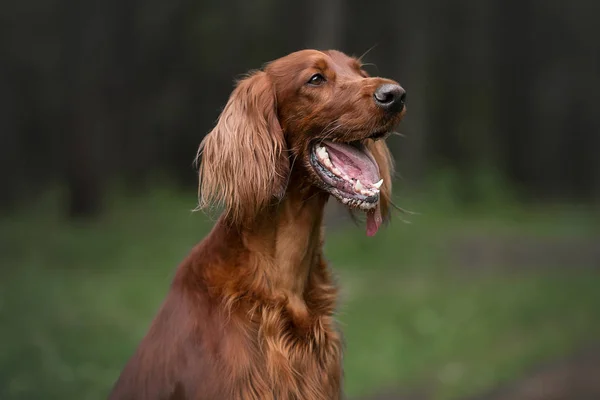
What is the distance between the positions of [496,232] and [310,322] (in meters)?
10.9

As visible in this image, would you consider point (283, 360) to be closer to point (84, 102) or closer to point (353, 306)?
point (353, 306)

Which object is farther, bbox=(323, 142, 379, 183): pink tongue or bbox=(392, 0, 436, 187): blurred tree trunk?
bbox=(392, 0, 436, 187): blurred tree trunk

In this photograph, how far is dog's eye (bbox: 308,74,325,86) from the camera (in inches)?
141

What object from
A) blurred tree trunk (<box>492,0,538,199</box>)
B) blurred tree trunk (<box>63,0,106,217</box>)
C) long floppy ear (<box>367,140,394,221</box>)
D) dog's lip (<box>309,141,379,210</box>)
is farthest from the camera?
blurred tree trunk (<box>492,0,538,199</box>)

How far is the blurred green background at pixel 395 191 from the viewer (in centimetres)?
670

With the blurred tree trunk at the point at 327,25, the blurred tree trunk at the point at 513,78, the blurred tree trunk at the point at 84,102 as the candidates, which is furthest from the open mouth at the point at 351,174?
the blurred tree trunk at the point at 513,78

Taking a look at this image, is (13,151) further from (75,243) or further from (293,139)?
(293,139)

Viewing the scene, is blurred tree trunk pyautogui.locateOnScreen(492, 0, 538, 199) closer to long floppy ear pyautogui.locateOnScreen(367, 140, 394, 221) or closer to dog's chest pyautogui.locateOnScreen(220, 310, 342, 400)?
long floppy ear pyautogui.locateOnScreen(367, 140, 394, 221)

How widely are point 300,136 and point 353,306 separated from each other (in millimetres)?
4697

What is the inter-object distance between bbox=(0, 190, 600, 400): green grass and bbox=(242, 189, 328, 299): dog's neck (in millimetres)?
263

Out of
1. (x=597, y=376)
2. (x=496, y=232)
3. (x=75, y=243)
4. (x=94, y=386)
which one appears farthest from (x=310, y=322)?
(x=496, y=232)

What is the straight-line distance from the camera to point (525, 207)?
18016 millimetres

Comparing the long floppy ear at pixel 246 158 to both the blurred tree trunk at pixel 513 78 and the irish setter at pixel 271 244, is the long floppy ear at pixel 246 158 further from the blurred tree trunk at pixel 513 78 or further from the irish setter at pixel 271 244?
the blurred tree trunk at pixel 513 78

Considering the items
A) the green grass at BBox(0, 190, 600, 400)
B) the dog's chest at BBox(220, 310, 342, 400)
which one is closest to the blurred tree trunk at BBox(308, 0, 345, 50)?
the green grass at BBox(0, 190, 600, 400)
